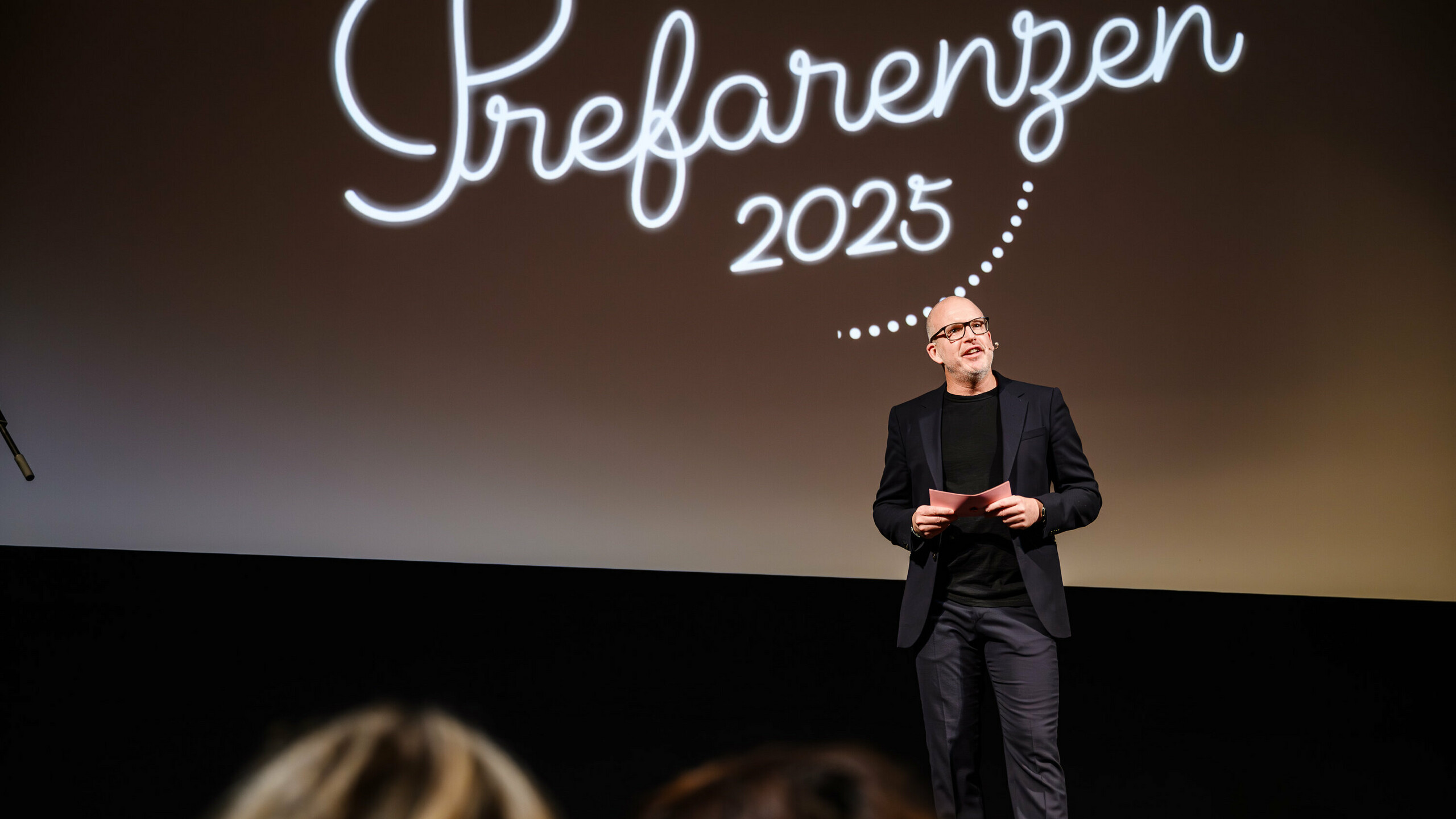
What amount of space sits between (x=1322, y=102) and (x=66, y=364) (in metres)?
4.78

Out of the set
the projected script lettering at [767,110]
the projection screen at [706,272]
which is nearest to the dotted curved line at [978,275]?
the projection screen at [706,272]

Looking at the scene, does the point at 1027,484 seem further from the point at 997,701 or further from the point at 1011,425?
the point at 997,701

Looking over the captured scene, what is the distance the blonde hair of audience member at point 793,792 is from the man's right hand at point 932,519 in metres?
1.41

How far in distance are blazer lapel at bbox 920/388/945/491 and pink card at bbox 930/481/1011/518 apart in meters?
0.16

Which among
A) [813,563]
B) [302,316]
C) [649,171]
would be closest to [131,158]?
[302,316]

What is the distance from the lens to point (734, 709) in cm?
315

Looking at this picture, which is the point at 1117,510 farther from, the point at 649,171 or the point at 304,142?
the point at 304,142

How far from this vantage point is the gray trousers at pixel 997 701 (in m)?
1.85

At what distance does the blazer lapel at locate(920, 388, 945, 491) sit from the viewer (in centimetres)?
205

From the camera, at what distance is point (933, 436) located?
2074mm

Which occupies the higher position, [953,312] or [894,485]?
[953,312]

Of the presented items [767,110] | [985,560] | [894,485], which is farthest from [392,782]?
[767,110]

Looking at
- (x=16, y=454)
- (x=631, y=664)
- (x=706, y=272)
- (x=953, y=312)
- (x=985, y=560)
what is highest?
(x=706, y=272)

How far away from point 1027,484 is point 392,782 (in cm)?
175
